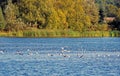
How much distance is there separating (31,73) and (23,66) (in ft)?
14.3

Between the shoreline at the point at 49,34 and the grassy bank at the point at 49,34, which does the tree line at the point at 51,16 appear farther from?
the shoreline at the point at 49,34

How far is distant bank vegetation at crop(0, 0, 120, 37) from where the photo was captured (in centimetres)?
10306

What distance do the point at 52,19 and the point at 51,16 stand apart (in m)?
0.65

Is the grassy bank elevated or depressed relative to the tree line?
depressed

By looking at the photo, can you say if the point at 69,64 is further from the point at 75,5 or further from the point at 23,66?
the point at 75,5

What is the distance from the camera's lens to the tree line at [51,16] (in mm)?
106869

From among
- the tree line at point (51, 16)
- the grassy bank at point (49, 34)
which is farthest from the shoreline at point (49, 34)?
the tree line at point (51, 16)

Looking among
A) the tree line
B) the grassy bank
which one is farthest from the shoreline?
the tree line

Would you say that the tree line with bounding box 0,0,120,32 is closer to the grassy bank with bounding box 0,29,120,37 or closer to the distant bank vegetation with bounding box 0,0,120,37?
the distant bank vegetation with bounding box 0,0,120,37

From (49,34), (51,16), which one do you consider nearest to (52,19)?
(51,16)

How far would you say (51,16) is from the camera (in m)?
112

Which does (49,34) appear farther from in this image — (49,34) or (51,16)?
(51,16)

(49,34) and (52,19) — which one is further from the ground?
(52,19)

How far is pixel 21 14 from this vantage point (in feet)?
366
